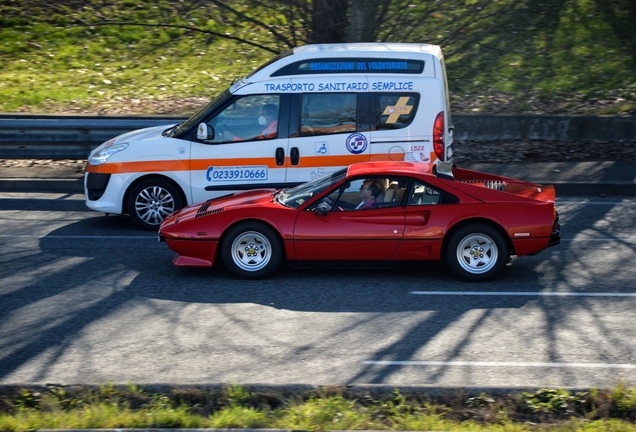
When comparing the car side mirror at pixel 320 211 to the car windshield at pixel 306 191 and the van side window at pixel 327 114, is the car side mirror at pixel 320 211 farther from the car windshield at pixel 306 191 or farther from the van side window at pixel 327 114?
the van side window at pixel 327 114

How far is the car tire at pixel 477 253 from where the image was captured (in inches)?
301

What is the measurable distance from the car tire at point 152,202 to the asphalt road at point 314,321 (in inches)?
27.8

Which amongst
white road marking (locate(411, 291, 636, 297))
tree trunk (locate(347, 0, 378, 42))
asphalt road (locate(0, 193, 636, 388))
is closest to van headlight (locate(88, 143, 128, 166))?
asphalt road (locate(0, 193, 636, 388))

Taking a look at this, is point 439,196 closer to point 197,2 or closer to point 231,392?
point 231,392

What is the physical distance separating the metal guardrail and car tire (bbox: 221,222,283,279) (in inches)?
239

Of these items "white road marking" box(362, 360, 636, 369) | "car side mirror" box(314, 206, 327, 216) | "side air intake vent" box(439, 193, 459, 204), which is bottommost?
"white road marking" box(362, 360, 636, 369)

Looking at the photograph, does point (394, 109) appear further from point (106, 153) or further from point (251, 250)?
point (106, 153)

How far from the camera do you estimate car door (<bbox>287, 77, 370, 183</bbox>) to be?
987 centimetres

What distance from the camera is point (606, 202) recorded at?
11.4 meters

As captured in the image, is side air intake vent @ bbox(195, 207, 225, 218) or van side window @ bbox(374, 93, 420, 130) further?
van side window @ bbox(374, 93, 420, 130)

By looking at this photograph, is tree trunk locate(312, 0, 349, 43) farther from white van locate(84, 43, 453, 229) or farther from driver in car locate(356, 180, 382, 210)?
driver in car locate(356, 180, 382, 210)

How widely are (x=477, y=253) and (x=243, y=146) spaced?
3.67 meters

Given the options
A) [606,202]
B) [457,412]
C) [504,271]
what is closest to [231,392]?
[457,412]

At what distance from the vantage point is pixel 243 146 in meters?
9.99
